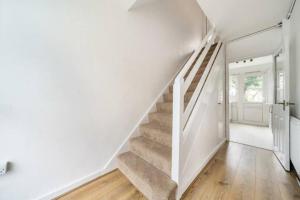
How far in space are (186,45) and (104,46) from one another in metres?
2.38

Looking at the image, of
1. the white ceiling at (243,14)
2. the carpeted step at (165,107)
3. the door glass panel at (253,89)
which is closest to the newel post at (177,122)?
the carpeted step at (165,107)

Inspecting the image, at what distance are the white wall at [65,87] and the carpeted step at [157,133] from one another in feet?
0.76

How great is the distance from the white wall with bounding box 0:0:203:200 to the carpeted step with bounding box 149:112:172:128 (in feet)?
0.72

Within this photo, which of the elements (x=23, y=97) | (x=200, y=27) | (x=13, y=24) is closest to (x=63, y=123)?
(x=23, y=97)

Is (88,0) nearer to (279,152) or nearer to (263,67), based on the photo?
(279,152)

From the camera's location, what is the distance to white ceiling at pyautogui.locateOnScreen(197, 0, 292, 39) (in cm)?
190

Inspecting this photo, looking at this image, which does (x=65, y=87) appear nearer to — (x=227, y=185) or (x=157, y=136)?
(x=157, y=136)

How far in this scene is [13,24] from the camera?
44.3 inches

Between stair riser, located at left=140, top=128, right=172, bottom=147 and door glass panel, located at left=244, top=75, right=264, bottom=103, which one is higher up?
door glass panel, located at left=244, top=75, right=264, bottom=103

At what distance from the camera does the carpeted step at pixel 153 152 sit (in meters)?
1.44

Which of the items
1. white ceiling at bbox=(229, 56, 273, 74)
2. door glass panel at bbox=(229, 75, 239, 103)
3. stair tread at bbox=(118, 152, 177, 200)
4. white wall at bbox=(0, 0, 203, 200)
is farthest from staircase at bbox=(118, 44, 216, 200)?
door glass panel at bbox=(229, 75, 239, 103)

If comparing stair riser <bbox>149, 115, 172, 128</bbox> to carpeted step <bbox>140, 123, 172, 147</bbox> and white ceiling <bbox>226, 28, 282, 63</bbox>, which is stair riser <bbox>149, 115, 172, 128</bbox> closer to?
carpeted step <bbox>140, 123, 172, 147</bbox>

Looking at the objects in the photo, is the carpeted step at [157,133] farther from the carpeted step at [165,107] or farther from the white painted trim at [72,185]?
the white painted trim at [72,185]

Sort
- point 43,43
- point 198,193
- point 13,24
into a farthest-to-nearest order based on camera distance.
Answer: point 198,193, point 43,43, point 13,24
